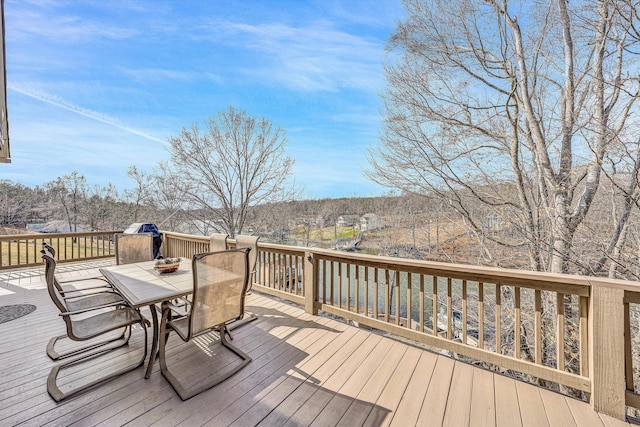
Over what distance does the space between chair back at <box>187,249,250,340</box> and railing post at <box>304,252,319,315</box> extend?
128 cm

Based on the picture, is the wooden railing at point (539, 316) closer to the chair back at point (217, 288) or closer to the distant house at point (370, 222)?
the chair back at point (217, 288)

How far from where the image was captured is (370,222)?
11.1 meters

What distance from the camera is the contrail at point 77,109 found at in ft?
26.9

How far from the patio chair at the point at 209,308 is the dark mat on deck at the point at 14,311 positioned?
2806 mm

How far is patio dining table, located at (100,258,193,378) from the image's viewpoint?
6.96 ft

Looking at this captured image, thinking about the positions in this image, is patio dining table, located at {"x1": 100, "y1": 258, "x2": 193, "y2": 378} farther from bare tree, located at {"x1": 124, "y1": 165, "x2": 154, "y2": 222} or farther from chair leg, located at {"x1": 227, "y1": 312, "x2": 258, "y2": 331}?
bare tree, located at {"x1": 124, "y1": 165, "x2": 154, "y2": 222}

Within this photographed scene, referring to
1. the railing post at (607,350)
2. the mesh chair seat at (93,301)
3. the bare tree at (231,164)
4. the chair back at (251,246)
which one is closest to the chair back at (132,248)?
the mesh chair seat at (93,301)

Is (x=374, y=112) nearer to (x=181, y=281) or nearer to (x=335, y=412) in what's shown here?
(x=181, y=281)

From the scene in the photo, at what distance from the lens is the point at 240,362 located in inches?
93.4

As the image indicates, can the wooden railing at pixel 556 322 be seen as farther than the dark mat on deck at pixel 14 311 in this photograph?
No

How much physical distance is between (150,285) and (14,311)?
2.86 metres

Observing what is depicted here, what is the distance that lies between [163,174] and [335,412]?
38.4 ft

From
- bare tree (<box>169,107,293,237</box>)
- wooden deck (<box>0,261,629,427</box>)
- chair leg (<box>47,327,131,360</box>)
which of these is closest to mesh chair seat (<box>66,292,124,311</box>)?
chair leg (<box>47,327,131,360</box>)

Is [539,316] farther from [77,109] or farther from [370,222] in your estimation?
[77,109]
